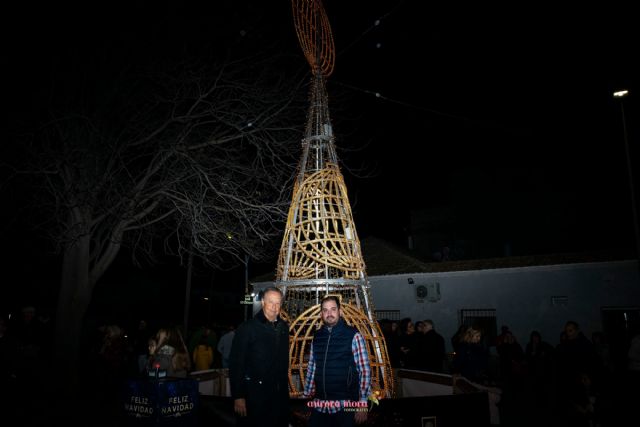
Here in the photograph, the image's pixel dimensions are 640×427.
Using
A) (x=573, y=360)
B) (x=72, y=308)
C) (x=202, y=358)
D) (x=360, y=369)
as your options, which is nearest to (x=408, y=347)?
(x=202, y=358)

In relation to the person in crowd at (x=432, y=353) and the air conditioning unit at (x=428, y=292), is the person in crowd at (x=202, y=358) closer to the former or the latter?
the person in crowd at (x=432, y=353)

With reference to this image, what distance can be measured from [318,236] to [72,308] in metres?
5.30

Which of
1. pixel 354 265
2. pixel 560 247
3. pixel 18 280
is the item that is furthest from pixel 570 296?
pixel 18 280

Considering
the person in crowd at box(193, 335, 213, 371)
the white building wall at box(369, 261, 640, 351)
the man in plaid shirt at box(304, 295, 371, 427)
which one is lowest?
the person in crowd at box(193, 335, 213, 371)

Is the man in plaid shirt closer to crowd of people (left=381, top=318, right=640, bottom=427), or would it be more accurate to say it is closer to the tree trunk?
crowd of people (left=381, top=318, right=640, bottom=427)

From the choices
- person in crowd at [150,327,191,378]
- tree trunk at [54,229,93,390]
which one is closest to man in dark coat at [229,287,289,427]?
person in crowd at [150,327,191,378]

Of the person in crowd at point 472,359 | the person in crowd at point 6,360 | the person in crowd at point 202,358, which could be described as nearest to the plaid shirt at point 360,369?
the person in crowd at point 472,359

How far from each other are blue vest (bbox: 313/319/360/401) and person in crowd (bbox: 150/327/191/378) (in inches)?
88.2

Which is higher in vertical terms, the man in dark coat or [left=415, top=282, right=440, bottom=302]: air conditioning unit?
[left=415, top=282, right=440, bottom=302]: air conditioning unit

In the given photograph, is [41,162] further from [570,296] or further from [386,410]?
[570,296]

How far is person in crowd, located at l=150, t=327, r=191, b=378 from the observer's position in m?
5.27

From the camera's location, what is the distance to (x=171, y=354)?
212 inches

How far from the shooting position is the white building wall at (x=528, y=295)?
14.4 m

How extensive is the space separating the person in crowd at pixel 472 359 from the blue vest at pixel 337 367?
12.9 feet
